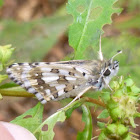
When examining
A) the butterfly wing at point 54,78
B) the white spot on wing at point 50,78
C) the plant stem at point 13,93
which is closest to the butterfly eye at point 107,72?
the butterfly wing at point 54,78

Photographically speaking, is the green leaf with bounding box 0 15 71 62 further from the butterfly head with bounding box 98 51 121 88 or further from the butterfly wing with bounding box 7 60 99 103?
the butterfly head with bounding box 98 51 121 88

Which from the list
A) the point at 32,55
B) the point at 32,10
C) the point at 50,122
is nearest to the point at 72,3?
the point at 50,122

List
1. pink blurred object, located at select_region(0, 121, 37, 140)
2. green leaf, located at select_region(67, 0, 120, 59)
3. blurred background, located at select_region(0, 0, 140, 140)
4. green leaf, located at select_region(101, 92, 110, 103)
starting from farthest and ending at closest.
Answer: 1. blurred background, located at select_region(0, 0, 140, 140)
2. green leaf, located at select_region(67, 0, 120, 59)
3. pink blurred object, located at select_region(0, 121, 37, 140)
4. green leaf, located at select_region(101, 92, 110, 103)

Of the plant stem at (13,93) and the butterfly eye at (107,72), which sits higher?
the butterfly eye at (107,72)

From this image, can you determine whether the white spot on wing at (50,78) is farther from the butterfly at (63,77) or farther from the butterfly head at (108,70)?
the butterfly head at (108,70)

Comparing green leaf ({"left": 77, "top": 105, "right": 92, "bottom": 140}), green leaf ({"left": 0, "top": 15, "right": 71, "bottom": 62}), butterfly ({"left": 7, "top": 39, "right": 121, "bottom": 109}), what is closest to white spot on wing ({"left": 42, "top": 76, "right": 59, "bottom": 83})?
butterfly ({"left": 7, "top": 39, "right": 121, "bottom": 109})

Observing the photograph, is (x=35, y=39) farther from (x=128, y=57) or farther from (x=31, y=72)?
(x=31, y=72)

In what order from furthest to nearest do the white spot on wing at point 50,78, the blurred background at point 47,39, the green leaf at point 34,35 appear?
the blurred background at point 47,39 → the green leaf at point 34,35 → the white spot on wing at point 50,78

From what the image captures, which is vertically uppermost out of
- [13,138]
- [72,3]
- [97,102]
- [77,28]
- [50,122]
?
[72,3]
